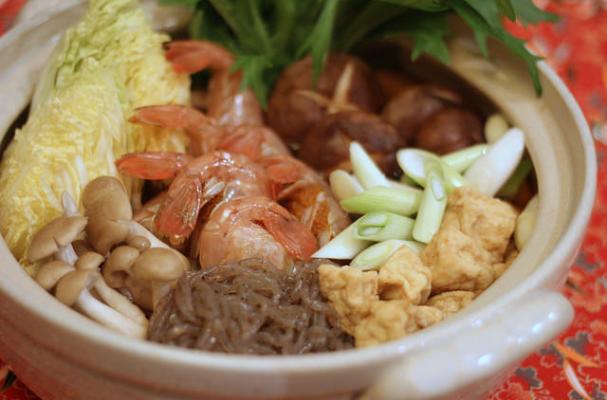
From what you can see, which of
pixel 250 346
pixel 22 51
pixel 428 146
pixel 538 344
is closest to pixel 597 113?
pixel 428 146

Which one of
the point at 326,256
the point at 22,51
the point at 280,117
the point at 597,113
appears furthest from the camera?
the point at 597,113

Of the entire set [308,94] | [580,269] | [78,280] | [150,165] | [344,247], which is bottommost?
[580,269]

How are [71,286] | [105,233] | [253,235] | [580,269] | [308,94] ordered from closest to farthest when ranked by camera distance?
[71,286] → [105,233] → [253,235] → [580,269] → [308,94]

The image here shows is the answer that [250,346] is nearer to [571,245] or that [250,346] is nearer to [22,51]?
[571,245]

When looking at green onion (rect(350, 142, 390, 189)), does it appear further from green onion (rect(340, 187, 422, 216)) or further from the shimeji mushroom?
the shimeji mushroom

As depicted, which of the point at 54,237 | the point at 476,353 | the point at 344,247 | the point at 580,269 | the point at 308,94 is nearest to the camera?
the point at 476,353

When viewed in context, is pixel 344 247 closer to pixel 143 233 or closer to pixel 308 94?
pixel 143 233

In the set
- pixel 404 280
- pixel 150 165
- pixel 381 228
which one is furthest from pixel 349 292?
pixel 150 165

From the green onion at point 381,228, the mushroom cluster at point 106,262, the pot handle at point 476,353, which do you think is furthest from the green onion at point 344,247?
the pot handle at point 476,353
